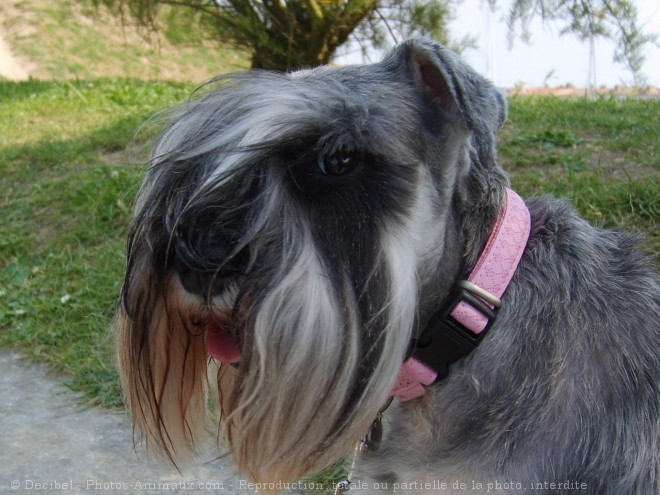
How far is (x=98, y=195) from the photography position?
5090 millimetres

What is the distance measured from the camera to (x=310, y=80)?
1894 millimetres

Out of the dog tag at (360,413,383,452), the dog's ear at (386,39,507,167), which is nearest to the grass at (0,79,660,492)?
the dog tag at (360,413,383,452)

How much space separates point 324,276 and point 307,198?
0.58 ft

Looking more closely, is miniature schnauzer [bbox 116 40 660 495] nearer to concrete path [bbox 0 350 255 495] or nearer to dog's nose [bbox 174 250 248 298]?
dog's nose [bbox 174 250 248 298]

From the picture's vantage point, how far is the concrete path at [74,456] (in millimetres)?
2824

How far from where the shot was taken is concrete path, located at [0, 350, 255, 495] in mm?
2824

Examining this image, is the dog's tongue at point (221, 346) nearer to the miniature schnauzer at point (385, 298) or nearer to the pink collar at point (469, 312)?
the miniature schnauzer at point (385, 298)

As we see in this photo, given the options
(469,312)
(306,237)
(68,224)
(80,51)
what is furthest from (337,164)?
(80,51)

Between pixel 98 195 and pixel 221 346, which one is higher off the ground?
pixel 221 346

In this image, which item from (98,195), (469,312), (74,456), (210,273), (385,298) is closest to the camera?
(210,273)

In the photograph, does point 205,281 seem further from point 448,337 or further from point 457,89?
point 457,89

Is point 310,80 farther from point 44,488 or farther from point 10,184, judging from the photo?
point 10,184

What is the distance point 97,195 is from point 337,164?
372 cm

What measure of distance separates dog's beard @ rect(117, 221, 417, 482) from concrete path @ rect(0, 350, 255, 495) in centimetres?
93
